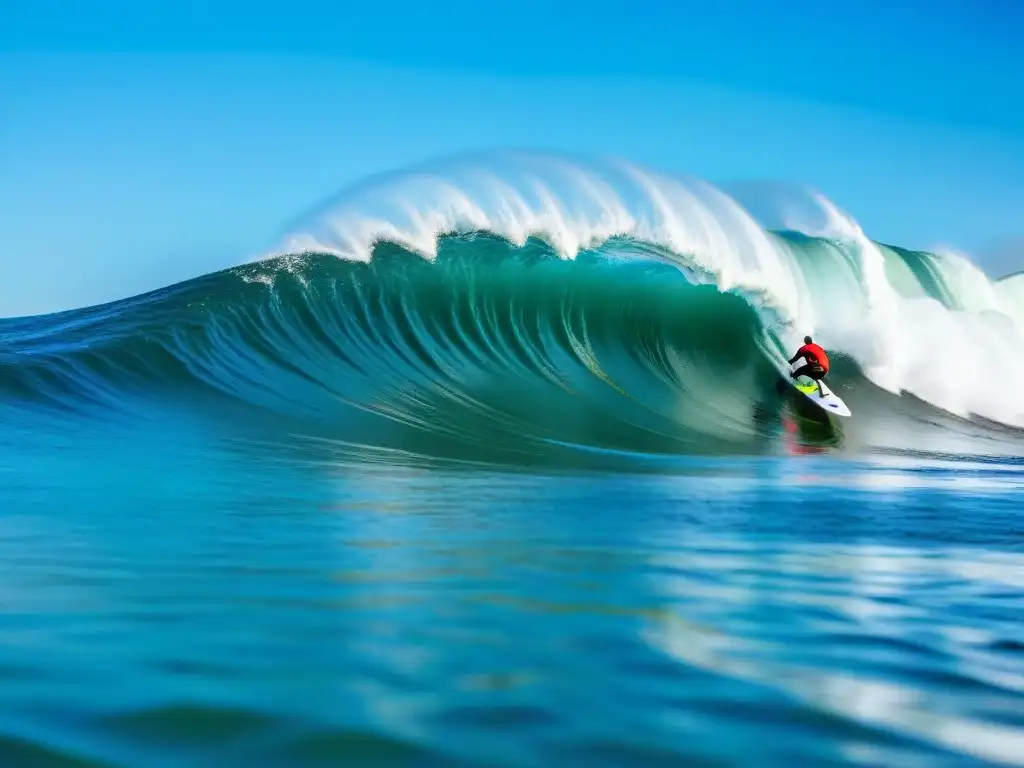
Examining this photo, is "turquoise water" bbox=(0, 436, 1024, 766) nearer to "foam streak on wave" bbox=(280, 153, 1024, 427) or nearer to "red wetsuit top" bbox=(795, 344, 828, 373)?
"red wetsuit top" bbox=(795, 344, 828, 373)

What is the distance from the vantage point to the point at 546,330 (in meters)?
13.4

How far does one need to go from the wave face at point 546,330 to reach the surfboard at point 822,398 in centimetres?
34

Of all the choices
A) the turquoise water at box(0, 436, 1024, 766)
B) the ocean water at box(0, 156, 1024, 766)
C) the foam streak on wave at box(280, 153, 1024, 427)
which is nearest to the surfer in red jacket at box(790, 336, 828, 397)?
the ocean water at box(0, 156, 1024, 766)

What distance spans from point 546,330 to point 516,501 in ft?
25.0

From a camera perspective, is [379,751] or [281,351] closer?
[379,751]

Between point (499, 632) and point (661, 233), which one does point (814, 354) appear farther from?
point (499, 632)

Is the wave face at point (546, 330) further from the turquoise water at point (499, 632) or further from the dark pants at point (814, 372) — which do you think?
the turquoise water at point (499, 632)

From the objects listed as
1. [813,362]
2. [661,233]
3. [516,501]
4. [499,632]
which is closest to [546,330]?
[661,233]

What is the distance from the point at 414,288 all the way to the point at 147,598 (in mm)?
10765

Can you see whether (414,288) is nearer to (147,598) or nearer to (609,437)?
(609,437)

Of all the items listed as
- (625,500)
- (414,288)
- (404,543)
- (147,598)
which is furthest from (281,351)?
(147,598)

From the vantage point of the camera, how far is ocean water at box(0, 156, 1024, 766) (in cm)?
218

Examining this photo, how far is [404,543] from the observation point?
4.31 metres

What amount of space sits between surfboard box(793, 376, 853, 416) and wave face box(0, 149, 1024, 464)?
340 mm
